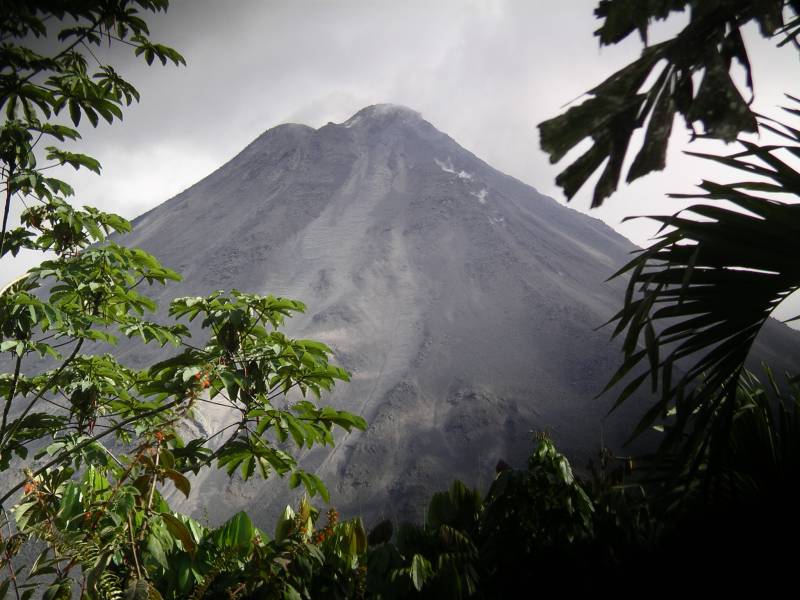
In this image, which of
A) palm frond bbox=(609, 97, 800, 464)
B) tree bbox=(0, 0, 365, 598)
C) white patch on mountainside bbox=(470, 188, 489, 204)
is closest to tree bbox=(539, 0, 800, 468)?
palm frond bbox=(609, 97, 800, 464)

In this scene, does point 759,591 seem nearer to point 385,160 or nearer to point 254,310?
point 254,310

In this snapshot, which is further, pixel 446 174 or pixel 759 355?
pixel 446 174

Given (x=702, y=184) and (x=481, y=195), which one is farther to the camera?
(x=481, y=195)

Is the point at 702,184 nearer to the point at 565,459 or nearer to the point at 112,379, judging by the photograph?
the point at 565,459

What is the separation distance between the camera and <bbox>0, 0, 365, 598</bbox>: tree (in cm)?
164

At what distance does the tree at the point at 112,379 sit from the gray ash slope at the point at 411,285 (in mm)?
24795

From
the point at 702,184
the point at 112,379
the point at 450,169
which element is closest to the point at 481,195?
the point at 450,169

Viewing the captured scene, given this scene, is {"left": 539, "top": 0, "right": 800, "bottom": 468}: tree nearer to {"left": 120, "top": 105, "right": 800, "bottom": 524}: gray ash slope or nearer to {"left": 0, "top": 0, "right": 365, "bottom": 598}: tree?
{"left": 0, "top": 0, "right": 365, "bottom": 598}: tree

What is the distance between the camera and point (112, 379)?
2.73m

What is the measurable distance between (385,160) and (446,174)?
31.5 feet

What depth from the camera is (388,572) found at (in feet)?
5.10

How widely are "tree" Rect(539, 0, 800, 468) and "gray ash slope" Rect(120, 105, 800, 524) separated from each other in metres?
25.7

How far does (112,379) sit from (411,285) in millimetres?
43319

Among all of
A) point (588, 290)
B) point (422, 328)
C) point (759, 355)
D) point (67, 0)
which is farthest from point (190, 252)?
point (67, 0)
